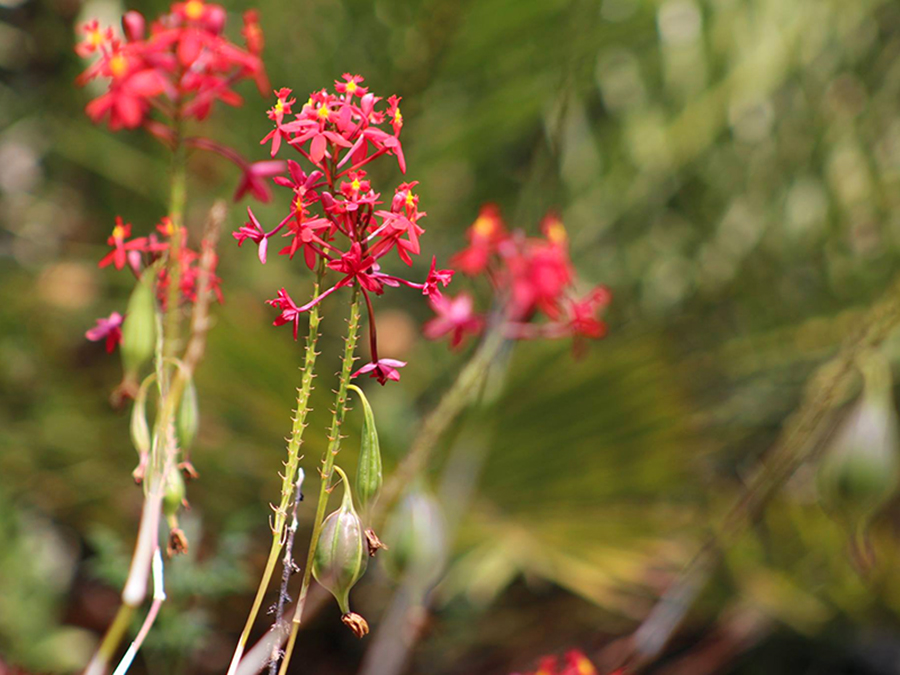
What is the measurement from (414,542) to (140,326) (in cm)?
17

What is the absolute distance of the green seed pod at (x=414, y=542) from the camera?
414 millimetres

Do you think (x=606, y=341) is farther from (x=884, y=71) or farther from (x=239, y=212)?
(x=884, y=71)

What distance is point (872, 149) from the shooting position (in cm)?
136

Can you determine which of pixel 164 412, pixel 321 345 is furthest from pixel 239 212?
pixel 164 412

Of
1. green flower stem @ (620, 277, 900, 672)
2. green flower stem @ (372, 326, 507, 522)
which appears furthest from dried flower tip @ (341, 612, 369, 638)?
green flower stem @ (620, 277, 900, 672)

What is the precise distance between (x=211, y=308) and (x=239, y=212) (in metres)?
0.38

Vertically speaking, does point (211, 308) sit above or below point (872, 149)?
below

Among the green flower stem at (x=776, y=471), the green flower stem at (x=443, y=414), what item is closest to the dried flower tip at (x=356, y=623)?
the green flower stem at (x=443, y=414)

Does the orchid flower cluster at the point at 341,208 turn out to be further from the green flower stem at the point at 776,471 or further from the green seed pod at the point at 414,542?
the green flower stem at the point at 776,471

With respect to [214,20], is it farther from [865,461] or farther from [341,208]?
[865,461]

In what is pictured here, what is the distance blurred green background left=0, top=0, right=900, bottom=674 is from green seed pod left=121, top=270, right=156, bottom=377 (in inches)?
13.3

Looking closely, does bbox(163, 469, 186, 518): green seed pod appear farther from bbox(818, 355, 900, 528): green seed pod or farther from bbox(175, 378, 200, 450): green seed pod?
bbox(818, 355, 900, 528): green seed pod

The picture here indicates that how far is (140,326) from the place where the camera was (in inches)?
12.5

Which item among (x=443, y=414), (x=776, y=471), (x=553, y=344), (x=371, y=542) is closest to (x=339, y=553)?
(x=371, y=542)
